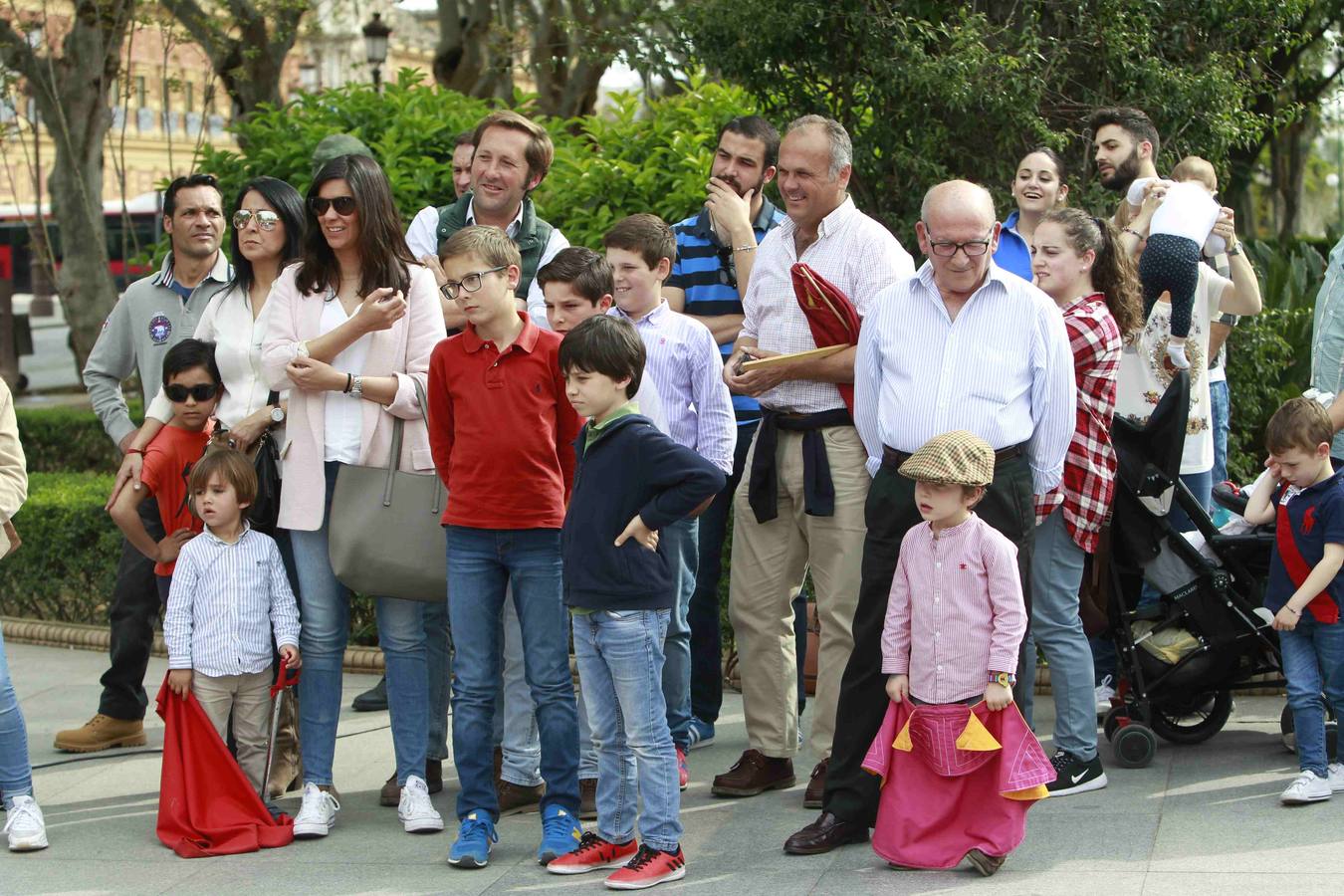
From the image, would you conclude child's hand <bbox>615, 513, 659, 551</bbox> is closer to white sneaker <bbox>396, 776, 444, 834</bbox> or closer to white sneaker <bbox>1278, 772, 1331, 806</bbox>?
white sneaker <bbox>396, 776, 444, 834</bbox>

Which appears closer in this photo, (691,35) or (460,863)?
(460,863)

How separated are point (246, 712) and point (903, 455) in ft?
7.58

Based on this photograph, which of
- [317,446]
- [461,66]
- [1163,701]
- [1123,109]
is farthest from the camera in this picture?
[461,66]

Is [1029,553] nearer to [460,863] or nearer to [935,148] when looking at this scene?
[460,863]

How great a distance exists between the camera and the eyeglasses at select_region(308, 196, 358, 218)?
556 cm

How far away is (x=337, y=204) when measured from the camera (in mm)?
5562

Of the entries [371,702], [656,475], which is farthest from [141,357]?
[656,475]

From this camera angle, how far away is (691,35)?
349 inches

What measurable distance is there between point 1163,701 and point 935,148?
3.24 m

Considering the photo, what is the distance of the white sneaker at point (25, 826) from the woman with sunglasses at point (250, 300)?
134 centimetres

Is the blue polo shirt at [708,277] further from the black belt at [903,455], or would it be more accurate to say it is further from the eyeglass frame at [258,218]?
the eyeglass frame at [258,218]

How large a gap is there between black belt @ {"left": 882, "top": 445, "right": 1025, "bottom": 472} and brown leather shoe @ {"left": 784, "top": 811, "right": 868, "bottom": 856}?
1.08 m

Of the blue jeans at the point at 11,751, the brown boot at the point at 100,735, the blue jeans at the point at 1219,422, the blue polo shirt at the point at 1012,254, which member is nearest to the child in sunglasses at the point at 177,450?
the blue jeans at the point at 11,751

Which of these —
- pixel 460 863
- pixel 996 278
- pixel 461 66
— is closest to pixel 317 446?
pixel 460 863
